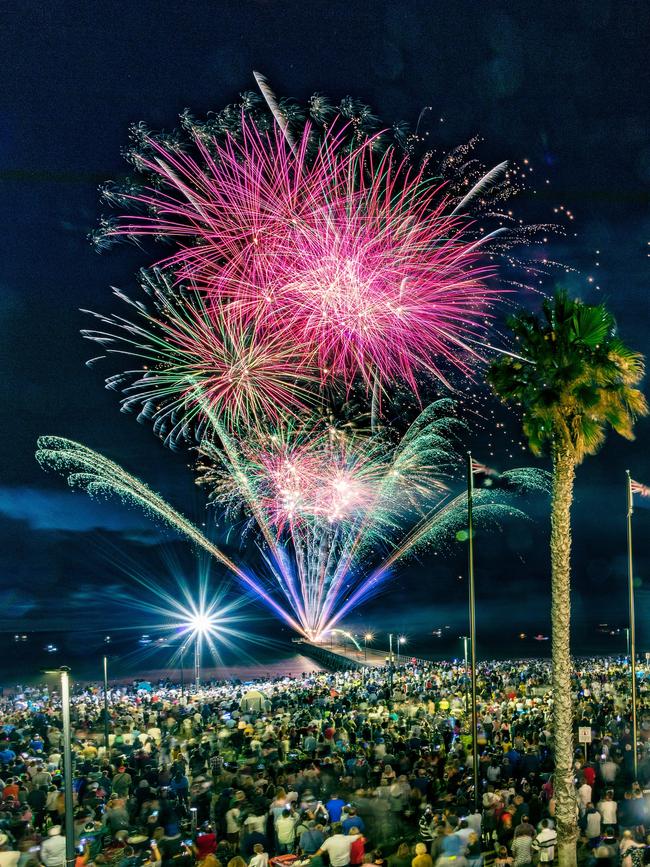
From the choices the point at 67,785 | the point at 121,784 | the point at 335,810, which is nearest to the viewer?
the point at 67,785

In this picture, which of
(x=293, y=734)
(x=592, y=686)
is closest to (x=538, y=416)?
(x=293, y=734)

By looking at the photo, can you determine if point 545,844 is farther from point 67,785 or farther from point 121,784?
point 121,784

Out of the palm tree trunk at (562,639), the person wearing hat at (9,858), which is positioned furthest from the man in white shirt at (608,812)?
the person wearing hat at (9,858)

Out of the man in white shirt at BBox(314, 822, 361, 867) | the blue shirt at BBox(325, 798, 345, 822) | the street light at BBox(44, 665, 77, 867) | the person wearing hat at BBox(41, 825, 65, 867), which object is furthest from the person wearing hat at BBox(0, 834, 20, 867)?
the blue shirt at BBox(325, 798, 345, 822)

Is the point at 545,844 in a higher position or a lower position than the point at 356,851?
lower

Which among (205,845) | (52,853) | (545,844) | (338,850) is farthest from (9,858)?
(545,844)

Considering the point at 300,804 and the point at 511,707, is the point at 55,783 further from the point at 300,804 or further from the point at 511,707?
the point at 511,707

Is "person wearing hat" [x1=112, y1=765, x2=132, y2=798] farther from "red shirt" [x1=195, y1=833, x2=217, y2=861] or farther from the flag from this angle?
the flag
